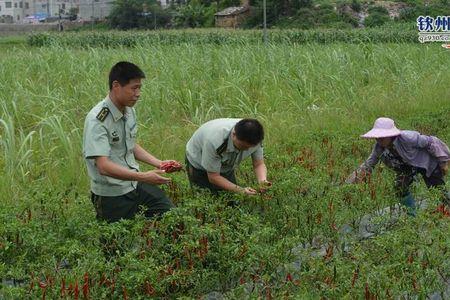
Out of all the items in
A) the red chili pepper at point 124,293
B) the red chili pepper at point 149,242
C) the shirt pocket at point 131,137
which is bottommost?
the red chili pepper at point 124,293

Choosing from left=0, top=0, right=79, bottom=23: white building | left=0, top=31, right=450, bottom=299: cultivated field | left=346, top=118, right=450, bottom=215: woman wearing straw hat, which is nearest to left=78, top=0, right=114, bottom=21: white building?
left=0, top=0, right=79, bottom=23: white building

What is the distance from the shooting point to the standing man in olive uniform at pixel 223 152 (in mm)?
3763

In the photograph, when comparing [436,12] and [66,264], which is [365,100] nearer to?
[66,264]

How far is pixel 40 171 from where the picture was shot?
5.23m

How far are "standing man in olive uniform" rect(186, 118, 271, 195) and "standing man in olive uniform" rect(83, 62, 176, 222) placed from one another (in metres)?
0.36

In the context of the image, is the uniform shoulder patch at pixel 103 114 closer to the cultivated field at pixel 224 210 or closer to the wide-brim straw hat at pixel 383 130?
the cultivated field at pixel 224 210

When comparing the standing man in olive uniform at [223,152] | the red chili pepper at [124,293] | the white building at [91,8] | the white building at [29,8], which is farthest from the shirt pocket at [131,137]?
the white building at [29,8]

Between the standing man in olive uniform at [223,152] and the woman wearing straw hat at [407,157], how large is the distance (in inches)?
36.9

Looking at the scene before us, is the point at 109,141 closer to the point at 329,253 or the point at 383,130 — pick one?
the point at 329,253

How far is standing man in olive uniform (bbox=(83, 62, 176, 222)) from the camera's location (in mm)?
3584

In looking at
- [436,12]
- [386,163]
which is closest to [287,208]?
[386,163]

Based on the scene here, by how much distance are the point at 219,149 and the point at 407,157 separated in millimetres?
1503

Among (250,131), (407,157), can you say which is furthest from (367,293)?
(407,157)

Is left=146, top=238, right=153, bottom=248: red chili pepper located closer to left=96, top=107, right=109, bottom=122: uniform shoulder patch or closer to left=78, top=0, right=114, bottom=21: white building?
left=96, top=107, right=109, bottom=122: uniform shoulder patch
